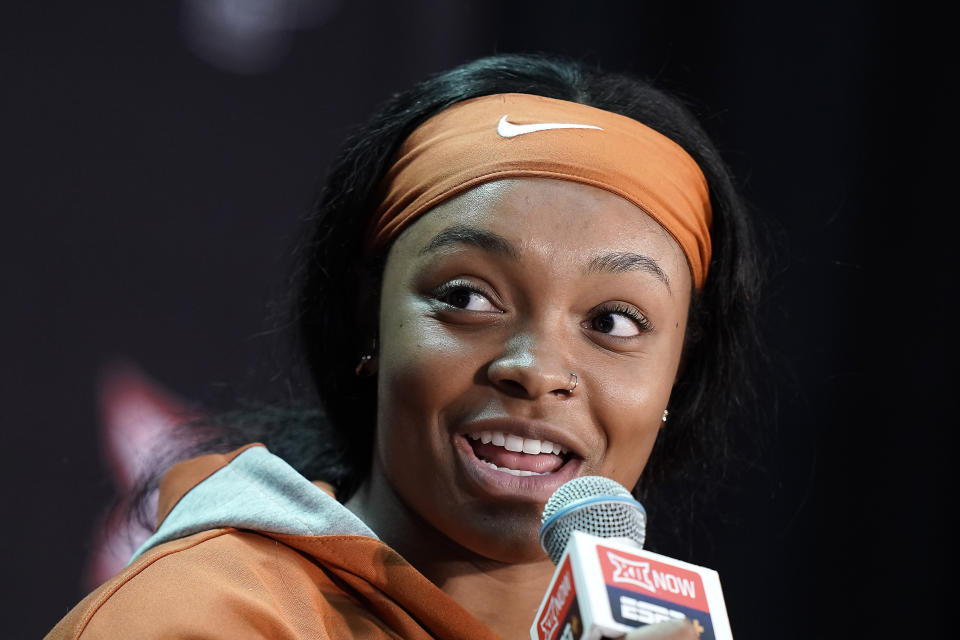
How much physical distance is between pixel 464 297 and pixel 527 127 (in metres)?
0.27

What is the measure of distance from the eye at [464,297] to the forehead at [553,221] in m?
0.07

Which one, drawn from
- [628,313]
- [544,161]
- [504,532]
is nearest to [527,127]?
[544,161]

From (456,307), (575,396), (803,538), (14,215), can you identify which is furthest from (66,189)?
(803,538)

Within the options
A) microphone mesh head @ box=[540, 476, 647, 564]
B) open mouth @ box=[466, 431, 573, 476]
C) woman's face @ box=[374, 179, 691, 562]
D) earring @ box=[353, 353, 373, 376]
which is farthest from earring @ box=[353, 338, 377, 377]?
microphone mesh head @ box=[540, 476, 647, 564]

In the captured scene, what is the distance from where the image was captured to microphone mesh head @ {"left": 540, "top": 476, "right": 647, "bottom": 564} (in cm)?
120

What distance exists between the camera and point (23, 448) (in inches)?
94.4

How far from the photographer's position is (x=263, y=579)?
150 centimetres

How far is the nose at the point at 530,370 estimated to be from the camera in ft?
5.06

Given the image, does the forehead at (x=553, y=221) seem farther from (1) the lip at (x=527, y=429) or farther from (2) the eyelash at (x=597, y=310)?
(1) the lip at (x=527, y=429)

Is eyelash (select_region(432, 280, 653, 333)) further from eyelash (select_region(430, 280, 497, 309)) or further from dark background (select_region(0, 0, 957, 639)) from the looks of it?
dark background (select_region(0, 0, 957, 639))

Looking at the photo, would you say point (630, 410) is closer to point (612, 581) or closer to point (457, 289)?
point (457, 289)

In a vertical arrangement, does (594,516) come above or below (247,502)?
above

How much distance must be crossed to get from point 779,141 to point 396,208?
1.13m

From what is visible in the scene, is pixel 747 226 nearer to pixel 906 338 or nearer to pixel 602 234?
pixel 602 234
